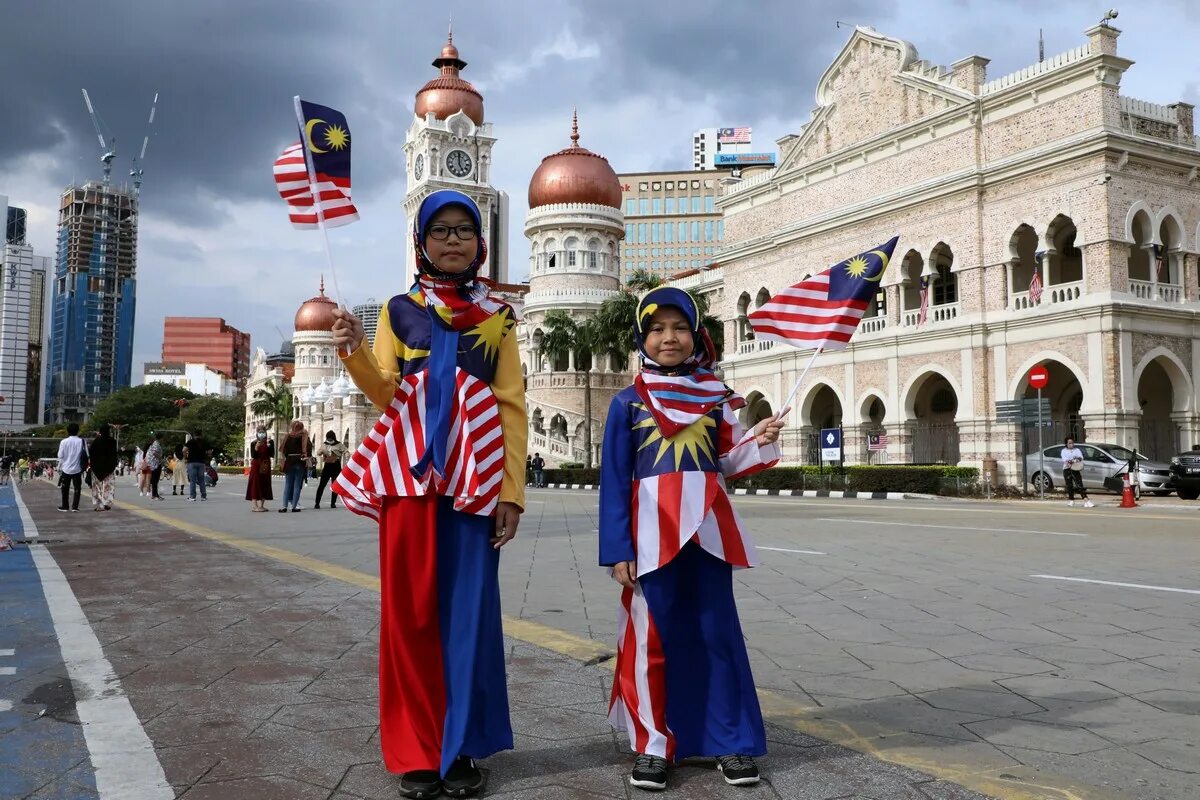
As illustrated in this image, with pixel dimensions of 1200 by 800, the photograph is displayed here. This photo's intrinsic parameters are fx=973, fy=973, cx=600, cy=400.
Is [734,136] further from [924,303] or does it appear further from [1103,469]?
[1103,469]

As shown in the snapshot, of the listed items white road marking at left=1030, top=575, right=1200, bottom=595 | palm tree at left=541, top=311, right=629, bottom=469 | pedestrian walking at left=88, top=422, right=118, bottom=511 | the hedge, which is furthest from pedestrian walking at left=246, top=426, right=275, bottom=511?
palm tree at left=541, top=311, right=629, bottom=469

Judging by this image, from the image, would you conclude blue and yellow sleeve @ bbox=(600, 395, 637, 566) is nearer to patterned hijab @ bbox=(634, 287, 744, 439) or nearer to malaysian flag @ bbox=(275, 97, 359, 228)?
patterned hijab @ bbox=(634, 287, 744, 439)

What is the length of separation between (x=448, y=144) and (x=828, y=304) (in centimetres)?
6800

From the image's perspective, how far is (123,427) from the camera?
103 m

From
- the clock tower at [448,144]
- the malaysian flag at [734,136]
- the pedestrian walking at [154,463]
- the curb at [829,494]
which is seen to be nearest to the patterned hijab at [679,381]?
the curb at [829,494]

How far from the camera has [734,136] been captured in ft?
440

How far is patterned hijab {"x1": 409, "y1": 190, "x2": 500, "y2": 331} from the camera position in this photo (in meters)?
3.10

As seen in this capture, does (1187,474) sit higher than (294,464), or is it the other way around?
(294,464)

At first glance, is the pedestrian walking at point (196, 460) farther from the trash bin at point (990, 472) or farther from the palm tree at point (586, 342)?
the palm tree at point (586, 342)

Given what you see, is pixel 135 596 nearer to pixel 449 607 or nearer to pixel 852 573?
pixel 449 607

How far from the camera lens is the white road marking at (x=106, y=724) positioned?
270cm

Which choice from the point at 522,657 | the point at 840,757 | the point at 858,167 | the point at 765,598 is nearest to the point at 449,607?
the point at 840,757

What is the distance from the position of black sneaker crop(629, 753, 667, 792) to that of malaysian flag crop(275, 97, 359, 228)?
207cm

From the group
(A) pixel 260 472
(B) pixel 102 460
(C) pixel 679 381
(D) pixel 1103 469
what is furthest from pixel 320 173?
(D) pixel 1103 469
